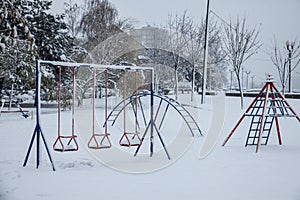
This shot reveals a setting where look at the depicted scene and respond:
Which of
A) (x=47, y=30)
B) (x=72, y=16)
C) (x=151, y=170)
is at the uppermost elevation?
(x=72, y=16)

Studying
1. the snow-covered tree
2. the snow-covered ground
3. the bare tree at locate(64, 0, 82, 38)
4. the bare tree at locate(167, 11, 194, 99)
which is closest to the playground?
the snow-covered ground

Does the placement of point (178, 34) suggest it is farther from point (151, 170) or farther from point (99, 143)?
point (151, 170)

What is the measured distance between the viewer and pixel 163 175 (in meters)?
4.65

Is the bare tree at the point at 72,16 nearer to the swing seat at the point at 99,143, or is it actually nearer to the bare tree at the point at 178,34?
the bare tree at the point at 178,34

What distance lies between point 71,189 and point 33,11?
1274cm

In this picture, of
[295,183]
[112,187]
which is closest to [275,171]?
[295,183]

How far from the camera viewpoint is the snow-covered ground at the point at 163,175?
3818 millimetres

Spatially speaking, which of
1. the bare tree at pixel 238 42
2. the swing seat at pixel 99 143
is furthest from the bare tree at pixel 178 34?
the swing seat at pixel 99 143

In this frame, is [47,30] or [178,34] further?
[178,34]

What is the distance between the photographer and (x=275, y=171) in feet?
16.0

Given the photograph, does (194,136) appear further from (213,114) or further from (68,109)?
(68,109)

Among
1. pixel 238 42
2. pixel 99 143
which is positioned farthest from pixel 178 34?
pixel 99 143

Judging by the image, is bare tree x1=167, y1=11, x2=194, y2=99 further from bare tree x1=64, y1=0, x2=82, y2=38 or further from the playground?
the playground

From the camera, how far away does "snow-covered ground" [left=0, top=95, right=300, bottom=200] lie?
3818mm
